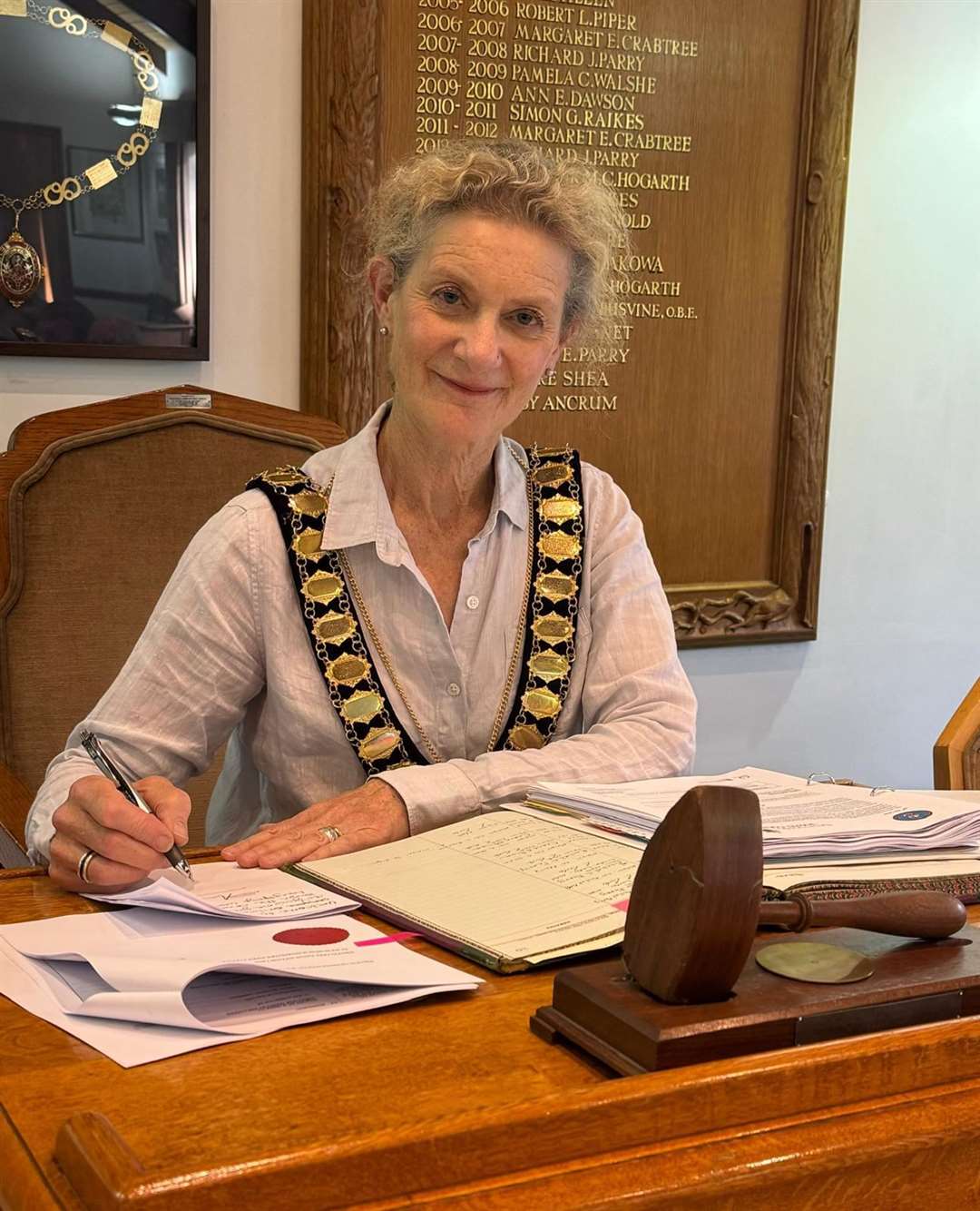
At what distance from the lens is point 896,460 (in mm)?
4113

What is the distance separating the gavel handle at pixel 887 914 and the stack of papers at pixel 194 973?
9.5 inches

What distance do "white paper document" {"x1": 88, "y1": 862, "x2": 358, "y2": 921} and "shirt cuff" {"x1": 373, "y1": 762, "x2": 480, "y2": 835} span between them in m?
0.23

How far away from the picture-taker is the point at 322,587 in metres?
1.82

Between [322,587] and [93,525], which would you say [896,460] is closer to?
[93,525]

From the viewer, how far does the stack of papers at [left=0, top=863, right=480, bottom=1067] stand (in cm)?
94

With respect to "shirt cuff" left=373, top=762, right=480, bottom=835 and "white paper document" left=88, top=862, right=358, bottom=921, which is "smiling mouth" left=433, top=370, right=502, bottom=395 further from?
"white paper document" left=88, top=862, right=358, bottom=921

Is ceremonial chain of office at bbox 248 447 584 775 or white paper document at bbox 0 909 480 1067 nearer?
white paper document at bbox 0 909 480 1067

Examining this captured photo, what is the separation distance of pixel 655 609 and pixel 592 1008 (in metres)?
1.08

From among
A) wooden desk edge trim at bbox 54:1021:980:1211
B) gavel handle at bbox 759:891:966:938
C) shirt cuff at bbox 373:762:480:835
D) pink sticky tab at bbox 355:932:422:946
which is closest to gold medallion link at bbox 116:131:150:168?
shirt cuff at bbox 373:762:480:835

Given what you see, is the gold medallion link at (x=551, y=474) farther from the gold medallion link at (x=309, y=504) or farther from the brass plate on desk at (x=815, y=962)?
the brass plate on desk at (x=815, y=962)

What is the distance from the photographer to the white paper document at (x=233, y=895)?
44.9 inches

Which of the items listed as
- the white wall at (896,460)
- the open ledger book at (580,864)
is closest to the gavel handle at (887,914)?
the open ledger book at (580,864)

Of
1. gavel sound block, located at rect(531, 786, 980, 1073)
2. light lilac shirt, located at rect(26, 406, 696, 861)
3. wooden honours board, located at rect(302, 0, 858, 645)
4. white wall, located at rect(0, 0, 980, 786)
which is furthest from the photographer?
white wall, located at rect(0, 0, 980, 786)

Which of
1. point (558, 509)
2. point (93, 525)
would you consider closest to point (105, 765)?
point (558, 509)
